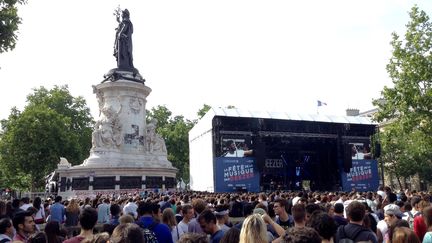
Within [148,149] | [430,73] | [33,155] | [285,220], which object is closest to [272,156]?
[148,149]

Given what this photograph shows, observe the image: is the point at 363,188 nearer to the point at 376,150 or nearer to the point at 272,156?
the point at 376,150

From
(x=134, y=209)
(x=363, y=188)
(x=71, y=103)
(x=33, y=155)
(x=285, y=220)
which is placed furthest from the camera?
(x=71, y=103)

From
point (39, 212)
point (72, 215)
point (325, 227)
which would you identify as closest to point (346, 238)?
point (325, 227)

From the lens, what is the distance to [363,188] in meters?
39.4

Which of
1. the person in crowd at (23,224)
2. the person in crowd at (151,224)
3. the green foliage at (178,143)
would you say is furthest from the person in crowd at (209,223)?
the green foliage at (178,143)

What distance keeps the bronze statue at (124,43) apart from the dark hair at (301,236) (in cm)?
3068

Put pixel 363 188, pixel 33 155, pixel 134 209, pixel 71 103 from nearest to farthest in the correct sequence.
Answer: pixel 134 209 < pixel 363 188 < pixel 33 155 < pixel 71 103

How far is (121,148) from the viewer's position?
99.4 ft

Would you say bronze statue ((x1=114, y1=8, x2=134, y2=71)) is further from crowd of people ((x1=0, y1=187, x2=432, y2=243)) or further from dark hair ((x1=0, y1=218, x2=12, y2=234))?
dark hair ((x1=0, y1=218, x2=12, y2=234))

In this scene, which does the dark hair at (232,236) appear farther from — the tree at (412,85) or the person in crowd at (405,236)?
the tree at (412,85)

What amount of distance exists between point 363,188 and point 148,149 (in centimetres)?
2045

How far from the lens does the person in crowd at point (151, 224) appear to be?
6509 mm

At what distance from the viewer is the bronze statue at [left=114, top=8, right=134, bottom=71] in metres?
33.4

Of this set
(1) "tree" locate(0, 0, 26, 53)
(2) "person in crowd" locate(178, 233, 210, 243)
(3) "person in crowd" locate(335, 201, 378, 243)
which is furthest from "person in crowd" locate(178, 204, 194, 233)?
(1) "tree" locate(0, 0, 26, 53)
